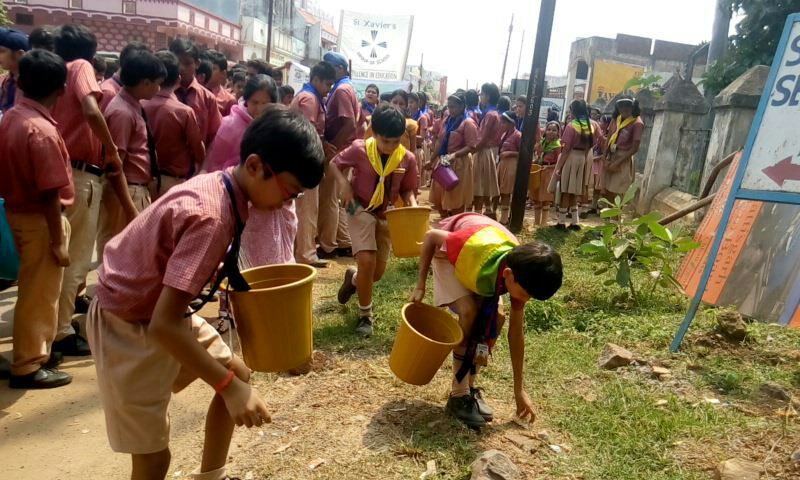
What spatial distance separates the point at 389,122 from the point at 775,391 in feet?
8.79

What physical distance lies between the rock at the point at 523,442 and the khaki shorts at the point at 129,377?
161 centimetres

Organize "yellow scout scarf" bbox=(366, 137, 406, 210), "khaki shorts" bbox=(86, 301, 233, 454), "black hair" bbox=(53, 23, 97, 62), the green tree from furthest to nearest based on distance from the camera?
the green tree, "yellow scout scarf" bbox=(366, 137, 406, 210), "black hair" bbox=(53, 23, 97, 62), "khaki shorts" bbox=(86, 301, 233, 454)

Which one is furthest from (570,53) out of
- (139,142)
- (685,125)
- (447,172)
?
(139,142)

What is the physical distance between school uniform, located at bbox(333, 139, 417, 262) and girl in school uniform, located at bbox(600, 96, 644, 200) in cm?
548

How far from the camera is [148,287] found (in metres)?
1.75

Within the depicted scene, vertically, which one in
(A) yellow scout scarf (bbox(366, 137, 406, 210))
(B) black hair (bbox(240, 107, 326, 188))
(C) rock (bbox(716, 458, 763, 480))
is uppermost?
(B) black hair (bbox(240, 107, 326, 188))

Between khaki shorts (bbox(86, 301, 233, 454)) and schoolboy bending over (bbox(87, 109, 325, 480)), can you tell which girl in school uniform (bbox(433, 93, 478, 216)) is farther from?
khaki shorts (bbox(86, 301, 233, 454))

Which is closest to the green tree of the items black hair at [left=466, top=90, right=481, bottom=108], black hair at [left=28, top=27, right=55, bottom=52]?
black hair at [left=466, top=90, right=481, bottom=108]

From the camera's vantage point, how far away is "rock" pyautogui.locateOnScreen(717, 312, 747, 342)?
370 cm

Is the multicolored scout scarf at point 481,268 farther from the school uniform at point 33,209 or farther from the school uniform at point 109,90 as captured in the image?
the school uniform at point 109,90

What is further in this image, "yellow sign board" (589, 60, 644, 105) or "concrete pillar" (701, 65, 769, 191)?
"yellow sign board" (589, 60, 644, 105)

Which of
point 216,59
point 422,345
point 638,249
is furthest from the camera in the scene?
point 216,59

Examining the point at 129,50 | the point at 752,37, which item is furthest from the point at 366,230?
the point at 752,37

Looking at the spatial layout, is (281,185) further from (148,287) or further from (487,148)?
(487,148)
